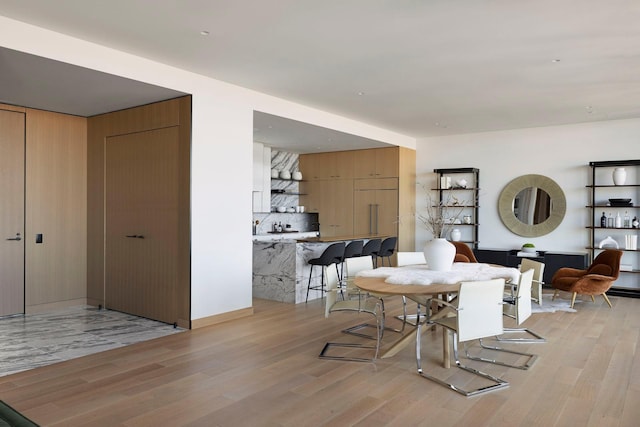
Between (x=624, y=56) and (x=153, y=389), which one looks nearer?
(x=153, y=389)

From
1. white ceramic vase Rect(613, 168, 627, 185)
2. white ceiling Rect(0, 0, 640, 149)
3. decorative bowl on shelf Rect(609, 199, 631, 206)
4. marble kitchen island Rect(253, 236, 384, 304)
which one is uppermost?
white ceiling Rect(0, 0, 640, 149)

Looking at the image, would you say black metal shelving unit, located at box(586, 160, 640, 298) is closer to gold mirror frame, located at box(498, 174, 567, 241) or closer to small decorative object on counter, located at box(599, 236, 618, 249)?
small decorative object on counter, located at box(599, 236, 618, 249)

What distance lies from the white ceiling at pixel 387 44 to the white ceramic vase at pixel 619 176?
1.32 m

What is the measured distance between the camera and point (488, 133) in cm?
905

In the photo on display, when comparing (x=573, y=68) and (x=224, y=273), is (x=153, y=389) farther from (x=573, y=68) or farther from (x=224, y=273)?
(x=573, y=68)

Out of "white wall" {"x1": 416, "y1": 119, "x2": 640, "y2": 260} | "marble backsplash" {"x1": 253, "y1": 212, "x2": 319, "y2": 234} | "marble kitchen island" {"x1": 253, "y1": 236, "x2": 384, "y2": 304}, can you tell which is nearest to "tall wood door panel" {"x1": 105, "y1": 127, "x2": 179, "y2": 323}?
"marble kitchen island" {"x1": 253, "y1": 236, "x2": 384, "y2": 304}

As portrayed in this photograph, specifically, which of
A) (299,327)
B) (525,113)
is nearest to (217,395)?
(299,327)

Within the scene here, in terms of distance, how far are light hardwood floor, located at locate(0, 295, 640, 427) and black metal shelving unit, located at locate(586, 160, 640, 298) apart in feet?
10.7

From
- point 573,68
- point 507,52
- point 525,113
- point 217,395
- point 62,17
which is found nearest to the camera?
point 217,395

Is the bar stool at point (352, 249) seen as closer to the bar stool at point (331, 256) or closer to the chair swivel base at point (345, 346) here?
the bar stool at point (331, 256)

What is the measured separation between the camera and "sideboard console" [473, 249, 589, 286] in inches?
304

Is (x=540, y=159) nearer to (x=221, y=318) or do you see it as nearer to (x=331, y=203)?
(x=331, y=203)

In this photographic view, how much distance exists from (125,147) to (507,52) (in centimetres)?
450

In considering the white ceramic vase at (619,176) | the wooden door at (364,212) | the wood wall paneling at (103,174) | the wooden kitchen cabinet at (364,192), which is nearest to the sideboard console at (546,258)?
the white ceramic vase at (619,176)
